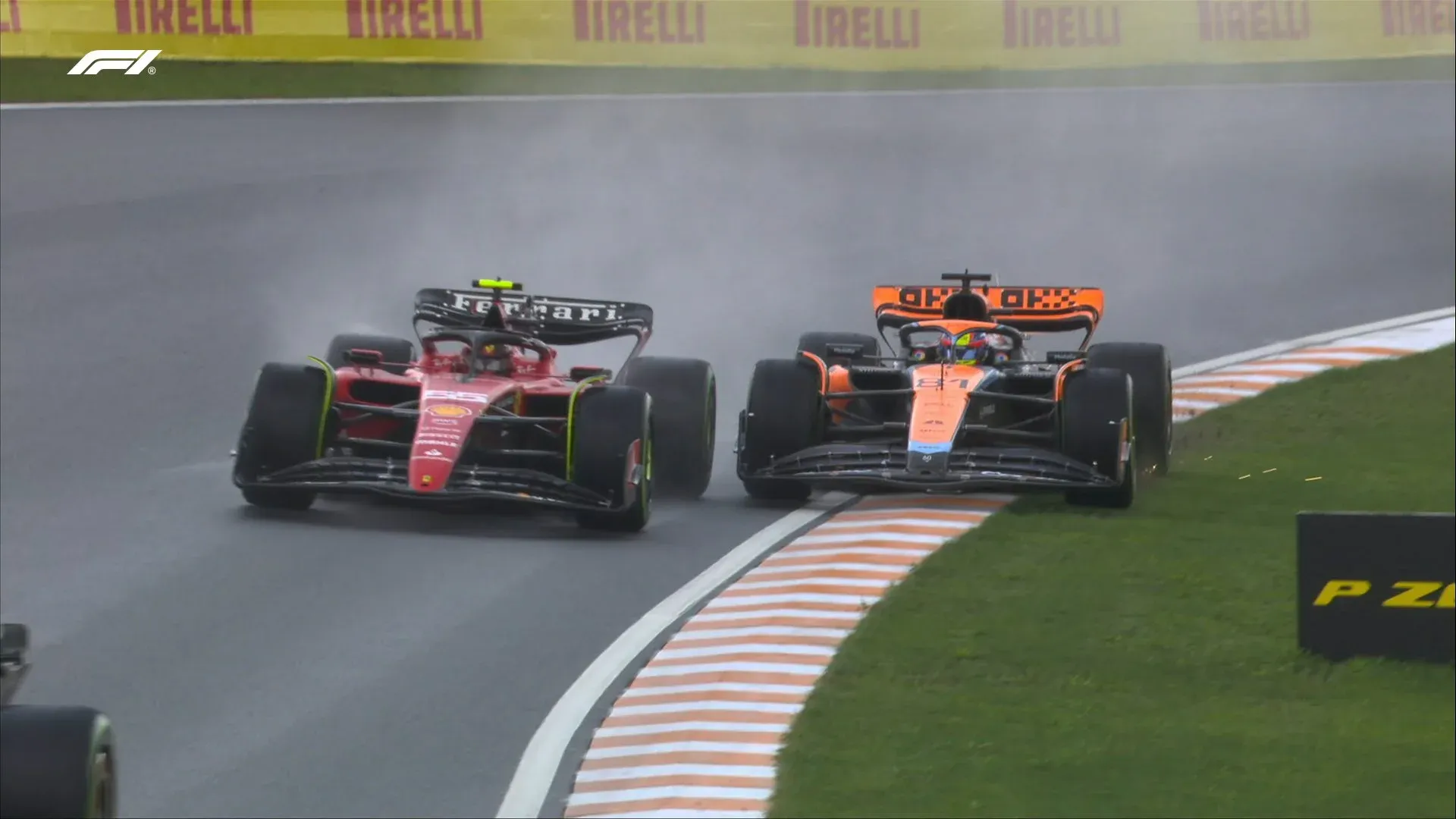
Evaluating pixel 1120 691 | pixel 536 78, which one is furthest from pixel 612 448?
pixel 536 78

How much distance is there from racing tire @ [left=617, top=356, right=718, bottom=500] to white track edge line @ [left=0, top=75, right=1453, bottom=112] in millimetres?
12870

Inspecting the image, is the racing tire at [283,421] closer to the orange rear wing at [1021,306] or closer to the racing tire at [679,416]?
the racing tire at [679,416]

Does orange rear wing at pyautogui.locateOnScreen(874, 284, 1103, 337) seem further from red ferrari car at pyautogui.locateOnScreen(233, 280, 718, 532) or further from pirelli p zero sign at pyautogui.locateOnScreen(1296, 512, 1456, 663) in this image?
pirelli p zero sign at pyautogui.locateOnScreen(1296, 512, 1456, 663)

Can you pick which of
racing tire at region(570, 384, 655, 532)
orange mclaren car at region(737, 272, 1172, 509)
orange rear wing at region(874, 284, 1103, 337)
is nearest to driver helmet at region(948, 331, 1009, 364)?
orange mclaren car at region(737, 272, 1172, 509)

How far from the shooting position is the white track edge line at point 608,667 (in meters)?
9.07

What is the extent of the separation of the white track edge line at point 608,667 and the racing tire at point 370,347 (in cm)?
266

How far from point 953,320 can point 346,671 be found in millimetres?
5205

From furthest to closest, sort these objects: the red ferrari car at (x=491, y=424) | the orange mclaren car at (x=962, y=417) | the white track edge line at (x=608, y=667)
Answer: the orange mclaren car at (x=962, y=417), the red ferrari car at (x=491, y=424), the white track edge line at (x=608, y=667)

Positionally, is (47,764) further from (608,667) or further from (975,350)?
(975,350)

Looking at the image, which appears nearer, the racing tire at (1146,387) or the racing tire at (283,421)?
the racing tire at (283,421)

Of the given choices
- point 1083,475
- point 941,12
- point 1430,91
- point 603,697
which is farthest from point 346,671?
point 1430,91

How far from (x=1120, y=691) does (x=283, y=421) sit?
474 centimetres

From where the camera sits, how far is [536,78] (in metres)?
28.3

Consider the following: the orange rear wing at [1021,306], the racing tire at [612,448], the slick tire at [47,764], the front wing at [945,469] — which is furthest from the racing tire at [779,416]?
the slick tire at [47,764]
